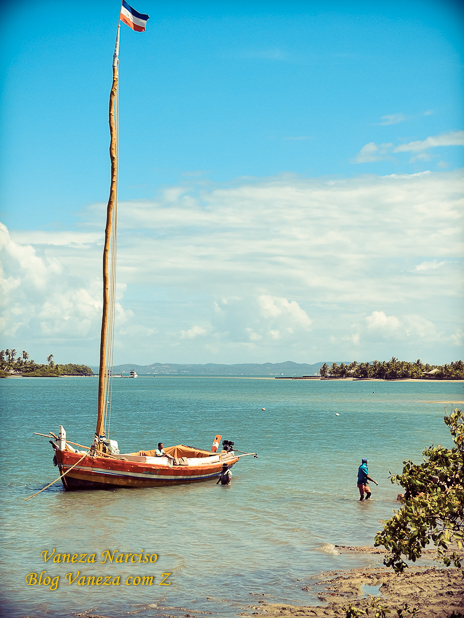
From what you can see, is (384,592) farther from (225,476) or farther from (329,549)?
(225,476)

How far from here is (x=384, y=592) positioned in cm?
1446

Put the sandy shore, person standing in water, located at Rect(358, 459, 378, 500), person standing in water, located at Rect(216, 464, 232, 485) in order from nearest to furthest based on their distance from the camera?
the sandy shore
person standing in water, located at Rect(358, 459, 378, 500)
person standing in water, located at Rect(216, 464, 232, 485)

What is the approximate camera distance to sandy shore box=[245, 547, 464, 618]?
13203 mm

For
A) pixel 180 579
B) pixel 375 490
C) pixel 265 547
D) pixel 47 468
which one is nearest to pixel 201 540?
pixel 265 547

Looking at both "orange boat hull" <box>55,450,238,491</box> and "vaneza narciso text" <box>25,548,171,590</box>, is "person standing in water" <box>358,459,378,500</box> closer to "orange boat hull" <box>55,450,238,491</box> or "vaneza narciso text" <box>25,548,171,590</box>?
"orange boat hull" <box>55,450,238,491</box>

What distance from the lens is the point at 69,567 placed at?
17469mm

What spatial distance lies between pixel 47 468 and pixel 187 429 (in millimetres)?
28681

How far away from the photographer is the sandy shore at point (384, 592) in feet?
43.3

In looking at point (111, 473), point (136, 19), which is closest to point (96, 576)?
point (111, 473)

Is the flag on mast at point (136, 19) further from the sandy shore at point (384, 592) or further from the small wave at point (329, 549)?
the sandy shore at point (384, 592)

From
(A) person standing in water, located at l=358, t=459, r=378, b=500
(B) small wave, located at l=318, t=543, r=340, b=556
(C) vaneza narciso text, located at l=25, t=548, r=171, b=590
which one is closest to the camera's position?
(C) vaneza narciso text, located at l=25, t=548, r=171, b=590

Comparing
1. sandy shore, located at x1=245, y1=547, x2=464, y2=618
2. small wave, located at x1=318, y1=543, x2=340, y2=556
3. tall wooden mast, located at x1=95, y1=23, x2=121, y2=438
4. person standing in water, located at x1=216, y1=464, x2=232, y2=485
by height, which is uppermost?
tall wooden mast, located at x1=95, y1=23, x2=121, y2=438

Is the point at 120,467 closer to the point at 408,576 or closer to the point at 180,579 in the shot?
the point at 180,579

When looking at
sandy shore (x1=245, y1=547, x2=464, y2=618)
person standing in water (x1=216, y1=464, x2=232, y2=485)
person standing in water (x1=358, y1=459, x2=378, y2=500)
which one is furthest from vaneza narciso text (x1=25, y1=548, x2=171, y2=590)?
person standing in water (x1=216, y1=464, x2=232, y2=485)
